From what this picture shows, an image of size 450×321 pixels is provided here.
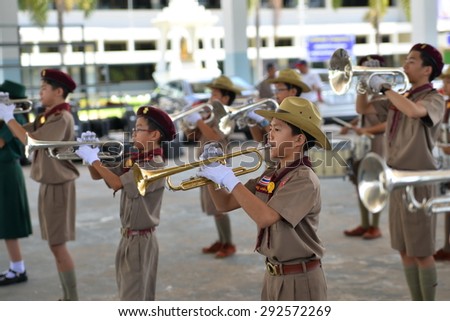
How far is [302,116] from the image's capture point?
3287 millimetres

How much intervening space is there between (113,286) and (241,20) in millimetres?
13534

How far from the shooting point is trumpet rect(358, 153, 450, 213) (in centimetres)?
305

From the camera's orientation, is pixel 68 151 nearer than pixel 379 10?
Yes

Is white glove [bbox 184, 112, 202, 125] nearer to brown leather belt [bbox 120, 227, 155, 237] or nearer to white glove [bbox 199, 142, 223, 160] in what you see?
brown leather belt [bbox 120, 227, 155, 237]

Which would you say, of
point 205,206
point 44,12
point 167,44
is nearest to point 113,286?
point 205,206

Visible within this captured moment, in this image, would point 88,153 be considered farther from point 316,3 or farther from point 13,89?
point 316,3

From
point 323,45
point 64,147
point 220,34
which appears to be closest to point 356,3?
point 220,34

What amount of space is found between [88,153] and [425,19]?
10852 millimetres

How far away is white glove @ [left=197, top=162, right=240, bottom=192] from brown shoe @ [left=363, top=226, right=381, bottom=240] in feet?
13.8

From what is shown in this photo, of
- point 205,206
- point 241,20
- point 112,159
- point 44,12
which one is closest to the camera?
point 112,159

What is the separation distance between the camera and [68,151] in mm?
4445

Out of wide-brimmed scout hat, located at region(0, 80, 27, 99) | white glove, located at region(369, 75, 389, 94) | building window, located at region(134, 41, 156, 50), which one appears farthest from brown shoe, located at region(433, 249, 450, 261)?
building window, located at region(134, 41, 156, 50)
